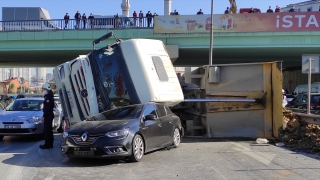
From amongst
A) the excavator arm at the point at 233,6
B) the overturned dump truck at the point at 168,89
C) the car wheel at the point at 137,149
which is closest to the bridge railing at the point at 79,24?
the excavator arm at the point at 233,6

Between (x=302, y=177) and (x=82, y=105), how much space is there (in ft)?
21.8

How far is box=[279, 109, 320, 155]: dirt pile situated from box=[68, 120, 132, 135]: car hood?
483 centimetres

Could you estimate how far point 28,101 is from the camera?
14.6 meters

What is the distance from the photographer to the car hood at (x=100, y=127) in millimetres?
8570

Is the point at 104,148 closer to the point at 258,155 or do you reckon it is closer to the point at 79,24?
the point at 258,155

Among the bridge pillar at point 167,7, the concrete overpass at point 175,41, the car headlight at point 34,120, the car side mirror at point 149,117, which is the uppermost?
the bridge pillar at point 167,7

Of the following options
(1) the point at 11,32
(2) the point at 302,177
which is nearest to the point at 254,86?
(2) the point at 302,177

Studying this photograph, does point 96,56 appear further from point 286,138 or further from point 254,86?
point 286,138

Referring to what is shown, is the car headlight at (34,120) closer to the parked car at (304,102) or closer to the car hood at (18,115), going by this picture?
the car hood at (18,115)

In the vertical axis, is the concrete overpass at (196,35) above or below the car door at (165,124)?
above

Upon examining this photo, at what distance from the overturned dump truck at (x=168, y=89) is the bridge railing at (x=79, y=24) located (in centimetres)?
1465

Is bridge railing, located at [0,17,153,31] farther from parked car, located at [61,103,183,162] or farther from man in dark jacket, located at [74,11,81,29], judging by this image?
parked car, located at [61,103,183,162]

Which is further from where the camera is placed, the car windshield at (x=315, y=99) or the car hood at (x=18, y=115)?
the car windshield at (x=315, y=99)

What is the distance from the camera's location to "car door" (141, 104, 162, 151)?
9.28 metres
